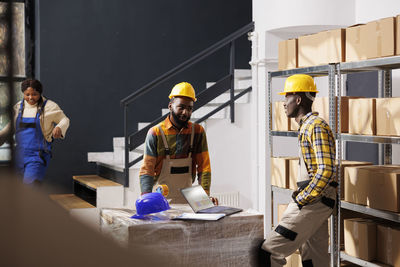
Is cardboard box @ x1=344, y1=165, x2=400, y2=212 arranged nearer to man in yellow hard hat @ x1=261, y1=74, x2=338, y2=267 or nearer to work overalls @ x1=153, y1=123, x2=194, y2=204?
man in yellow hard hat @ x1=261, y1=74, x2=338, y2=267

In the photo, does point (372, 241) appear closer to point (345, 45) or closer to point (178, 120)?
point (345, 45)

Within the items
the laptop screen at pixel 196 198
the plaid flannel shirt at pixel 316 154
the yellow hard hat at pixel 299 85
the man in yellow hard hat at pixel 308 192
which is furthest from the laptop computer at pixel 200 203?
the yellow hard hat at pixel 299 85

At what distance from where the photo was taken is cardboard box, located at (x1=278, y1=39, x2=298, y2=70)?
483 centimetres

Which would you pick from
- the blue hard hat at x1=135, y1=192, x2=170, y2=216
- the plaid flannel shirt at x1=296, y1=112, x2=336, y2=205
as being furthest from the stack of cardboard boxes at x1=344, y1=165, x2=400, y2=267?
the blue hard hat at x1=135, y1=192, x2=170, y2=216

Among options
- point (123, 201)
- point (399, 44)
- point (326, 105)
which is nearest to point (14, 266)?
point (399, 44)

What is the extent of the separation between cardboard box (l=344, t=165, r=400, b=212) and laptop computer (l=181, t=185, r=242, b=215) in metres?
1.44

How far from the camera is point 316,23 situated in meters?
5.58

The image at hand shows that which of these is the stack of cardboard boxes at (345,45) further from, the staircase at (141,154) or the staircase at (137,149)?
the staircase at (137,149)

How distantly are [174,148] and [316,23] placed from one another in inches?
101

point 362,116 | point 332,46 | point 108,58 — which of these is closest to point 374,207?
point 362,116

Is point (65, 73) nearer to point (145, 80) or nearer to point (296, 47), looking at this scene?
point (145, 80)

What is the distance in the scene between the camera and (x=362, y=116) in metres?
4.18

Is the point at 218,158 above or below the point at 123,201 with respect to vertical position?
above

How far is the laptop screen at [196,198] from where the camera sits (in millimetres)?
2910
